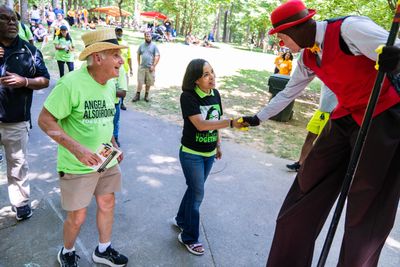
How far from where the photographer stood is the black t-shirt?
2.76m

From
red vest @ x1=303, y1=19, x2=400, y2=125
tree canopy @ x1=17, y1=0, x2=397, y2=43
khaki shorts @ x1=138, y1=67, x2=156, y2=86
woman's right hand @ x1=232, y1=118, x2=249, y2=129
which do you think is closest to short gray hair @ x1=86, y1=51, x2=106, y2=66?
woman's right hand @ x1=232, y1=118, x2=249, y2=129

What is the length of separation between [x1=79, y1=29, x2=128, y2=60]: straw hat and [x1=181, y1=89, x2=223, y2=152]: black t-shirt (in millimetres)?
697

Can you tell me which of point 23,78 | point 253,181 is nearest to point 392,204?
point 253,181

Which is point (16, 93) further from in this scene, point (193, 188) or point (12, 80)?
point (193, 188)

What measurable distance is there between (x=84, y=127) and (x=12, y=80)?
1.03 meters

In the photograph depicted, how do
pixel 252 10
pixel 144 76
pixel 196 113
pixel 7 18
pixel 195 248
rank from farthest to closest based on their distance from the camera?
pixel 252 10
pixel 144 76
pixel 195 248
pixel 7 18
pixel 196 113

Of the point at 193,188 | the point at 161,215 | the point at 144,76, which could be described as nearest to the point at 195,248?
the point at 193,188

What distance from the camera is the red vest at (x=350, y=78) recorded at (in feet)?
6.45

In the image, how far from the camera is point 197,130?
9.26 ft

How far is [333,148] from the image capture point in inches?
89.5

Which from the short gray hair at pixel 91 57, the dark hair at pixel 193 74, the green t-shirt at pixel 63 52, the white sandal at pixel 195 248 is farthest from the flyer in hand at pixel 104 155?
the green t-shirt at pixel 63 52

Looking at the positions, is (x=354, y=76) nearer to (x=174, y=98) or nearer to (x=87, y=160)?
(x=87, y=160)

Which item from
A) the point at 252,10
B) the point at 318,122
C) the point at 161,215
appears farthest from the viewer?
the point at 252,10

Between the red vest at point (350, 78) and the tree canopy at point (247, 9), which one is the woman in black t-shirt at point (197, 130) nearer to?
the red vest at point (350, 78)
